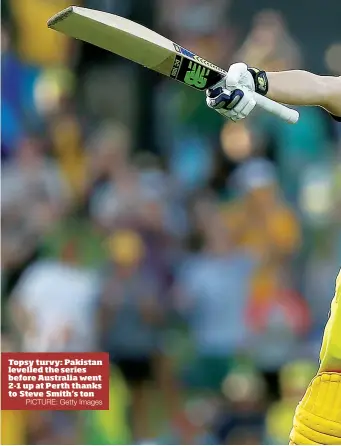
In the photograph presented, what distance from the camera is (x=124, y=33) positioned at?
2.35 m

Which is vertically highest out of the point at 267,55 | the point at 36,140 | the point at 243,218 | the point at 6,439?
the point at 267,55

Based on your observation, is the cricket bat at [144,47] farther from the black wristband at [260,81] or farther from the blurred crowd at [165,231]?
the blurred crowd at [165,231]

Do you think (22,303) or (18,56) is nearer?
(22,303)

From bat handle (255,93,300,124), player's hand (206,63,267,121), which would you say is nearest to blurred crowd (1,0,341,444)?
bat handle (255,93,300,124)

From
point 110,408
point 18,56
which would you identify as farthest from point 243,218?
point 18,56

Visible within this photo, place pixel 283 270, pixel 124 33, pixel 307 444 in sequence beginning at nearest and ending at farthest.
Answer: pixel 124 33
pixel 307 444
pixel 283 270

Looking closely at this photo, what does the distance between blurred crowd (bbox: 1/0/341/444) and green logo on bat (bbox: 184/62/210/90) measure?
198 centimetres

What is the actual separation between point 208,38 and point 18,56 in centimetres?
99

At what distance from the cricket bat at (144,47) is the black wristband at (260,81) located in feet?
0.07

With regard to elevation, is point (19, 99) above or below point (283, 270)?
above

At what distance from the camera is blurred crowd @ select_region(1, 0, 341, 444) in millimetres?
4148

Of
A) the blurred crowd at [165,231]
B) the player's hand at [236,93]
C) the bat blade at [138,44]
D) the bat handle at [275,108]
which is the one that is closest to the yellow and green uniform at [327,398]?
the bat handle at [275,108]

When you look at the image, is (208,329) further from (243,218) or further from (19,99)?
(19,99)

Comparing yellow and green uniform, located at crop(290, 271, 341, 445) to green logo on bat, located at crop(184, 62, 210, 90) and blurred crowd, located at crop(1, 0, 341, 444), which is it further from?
blurred crowd, located at crop(1, 0, 341, 444)
